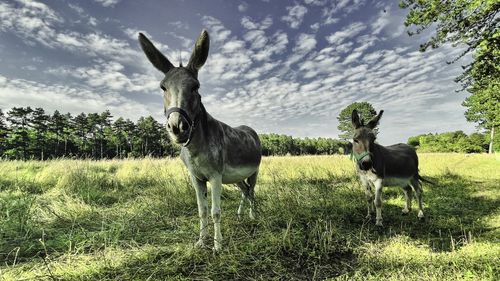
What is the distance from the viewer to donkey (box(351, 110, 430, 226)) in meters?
4.84

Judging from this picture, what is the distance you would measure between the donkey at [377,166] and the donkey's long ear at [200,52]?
365 centimetres

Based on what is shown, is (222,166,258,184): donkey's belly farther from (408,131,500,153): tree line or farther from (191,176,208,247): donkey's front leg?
(408,131,500,153): tree line

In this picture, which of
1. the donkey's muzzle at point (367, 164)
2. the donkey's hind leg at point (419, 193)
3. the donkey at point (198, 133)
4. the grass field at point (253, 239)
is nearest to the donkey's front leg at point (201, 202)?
the donkey at point (198, 133)

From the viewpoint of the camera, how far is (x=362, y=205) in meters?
5.80

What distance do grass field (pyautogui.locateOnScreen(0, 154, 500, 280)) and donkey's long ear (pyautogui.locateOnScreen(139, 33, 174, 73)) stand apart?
211 cm

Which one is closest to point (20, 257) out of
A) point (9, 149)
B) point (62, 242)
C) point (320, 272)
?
point (62, 242)

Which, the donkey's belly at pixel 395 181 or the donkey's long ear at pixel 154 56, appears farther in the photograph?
the donkey's belly at pixel 395 181

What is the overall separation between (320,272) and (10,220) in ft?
16.7

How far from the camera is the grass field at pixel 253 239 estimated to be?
253 cm

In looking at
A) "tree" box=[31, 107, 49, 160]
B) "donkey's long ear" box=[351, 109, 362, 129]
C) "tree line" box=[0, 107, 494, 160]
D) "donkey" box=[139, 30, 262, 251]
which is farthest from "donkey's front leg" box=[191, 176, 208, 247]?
"tree" box=[31, 107, 49, 160]

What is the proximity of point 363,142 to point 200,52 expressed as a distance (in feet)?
12.3

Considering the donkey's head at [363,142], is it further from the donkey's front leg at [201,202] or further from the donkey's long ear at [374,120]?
the donkey's front leg at [201,202]

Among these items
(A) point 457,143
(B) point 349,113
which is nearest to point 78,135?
(B) point 349,113

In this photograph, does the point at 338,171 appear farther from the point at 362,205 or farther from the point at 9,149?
the point at 9,149
